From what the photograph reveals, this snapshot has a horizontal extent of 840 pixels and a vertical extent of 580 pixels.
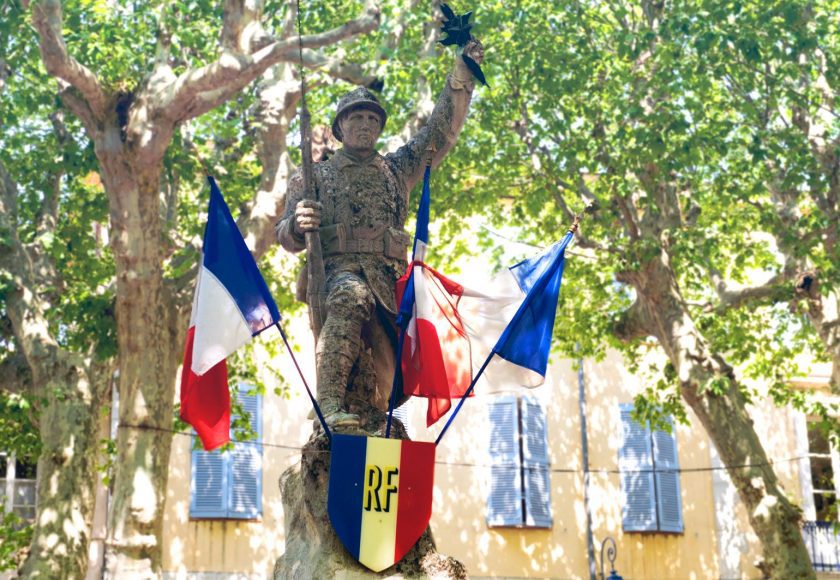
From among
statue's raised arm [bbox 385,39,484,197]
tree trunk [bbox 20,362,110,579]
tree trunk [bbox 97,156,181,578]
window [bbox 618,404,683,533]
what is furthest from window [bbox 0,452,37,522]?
statue's raised arm [bbox 385,39,484,197]

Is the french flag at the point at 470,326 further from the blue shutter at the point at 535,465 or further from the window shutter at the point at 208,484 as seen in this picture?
the blue shutter at the point at 535,465

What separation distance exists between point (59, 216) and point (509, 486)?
29.6ft

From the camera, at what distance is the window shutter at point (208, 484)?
67.5 feet

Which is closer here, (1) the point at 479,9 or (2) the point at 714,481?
(1) the point at 479,9

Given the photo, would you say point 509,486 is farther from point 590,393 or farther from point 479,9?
→ point 479,9

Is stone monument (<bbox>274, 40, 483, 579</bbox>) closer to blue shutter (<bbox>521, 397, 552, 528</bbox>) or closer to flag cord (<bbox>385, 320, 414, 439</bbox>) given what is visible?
flag cord (<bbox>385, 320, 414, 439</bbox>)

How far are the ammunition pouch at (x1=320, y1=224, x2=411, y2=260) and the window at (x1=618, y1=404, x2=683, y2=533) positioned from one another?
1501cm

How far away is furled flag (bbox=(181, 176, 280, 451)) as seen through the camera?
7316mm

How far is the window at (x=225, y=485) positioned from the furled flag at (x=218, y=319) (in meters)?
13.1

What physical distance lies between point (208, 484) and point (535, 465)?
5490 millimetres

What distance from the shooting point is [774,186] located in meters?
16.1

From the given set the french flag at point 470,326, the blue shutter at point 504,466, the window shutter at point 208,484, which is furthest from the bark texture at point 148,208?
the blue shutter at point 504,466

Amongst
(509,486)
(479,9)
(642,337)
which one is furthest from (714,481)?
(479,9)

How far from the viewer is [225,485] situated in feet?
67.9
